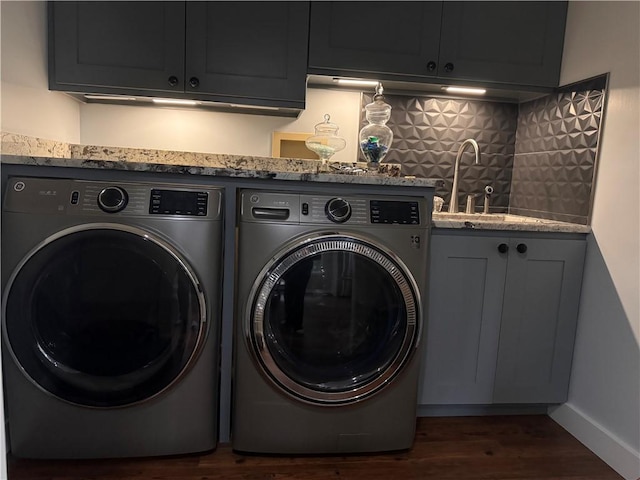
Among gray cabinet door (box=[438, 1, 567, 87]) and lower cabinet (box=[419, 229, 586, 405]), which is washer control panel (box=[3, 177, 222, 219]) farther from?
gray cabinet door (box=[438, 1, 567, 87])

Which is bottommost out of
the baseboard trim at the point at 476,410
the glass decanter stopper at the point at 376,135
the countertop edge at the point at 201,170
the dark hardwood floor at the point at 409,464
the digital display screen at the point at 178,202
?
the dark hardwood floor at the point at 409,464

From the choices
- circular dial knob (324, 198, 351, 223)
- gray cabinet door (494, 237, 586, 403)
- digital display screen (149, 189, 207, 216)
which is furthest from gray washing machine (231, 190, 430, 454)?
gray cabinet door (494, 237, 586, 403)

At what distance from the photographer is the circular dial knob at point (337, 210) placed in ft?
4.77

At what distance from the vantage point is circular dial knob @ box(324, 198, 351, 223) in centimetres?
146

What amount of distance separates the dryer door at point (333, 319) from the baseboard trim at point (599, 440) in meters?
0.88

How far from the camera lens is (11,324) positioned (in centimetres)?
134

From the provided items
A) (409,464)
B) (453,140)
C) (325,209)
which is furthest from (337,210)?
(453,140)

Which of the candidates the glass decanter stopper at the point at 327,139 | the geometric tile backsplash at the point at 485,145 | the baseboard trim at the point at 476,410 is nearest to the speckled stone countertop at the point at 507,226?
the geometric tile backsplash at the point at 485,145

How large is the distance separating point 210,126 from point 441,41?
4.05 ft

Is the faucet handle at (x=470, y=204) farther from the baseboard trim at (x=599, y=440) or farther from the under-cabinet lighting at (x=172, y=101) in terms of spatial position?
the under-cabinet lighting at (x=172, y=101)

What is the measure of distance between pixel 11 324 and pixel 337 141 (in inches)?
64.0

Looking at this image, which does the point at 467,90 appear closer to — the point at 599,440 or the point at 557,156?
the point at 557,156

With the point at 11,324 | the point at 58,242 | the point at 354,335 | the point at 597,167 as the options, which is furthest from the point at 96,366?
the point at 597,167

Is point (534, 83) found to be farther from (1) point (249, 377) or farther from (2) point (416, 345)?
(1) point (249, 377)
